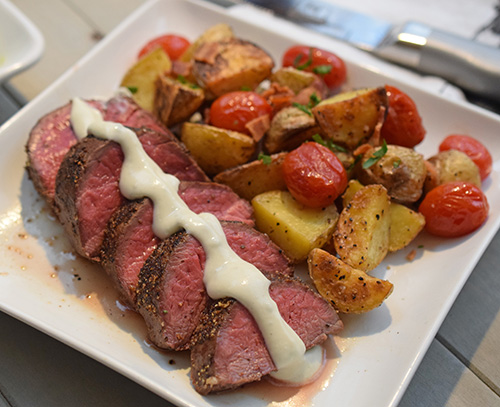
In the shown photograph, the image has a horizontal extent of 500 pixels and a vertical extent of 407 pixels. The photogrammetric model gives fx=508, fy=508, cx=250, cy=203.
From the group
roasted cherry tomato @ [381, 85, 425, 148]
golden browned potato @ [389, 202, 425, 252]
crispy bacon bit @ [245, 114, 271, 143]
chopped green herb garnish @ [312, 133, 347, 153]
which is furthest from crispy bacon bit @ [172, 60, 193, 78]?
golden browned potato @ [389, 202, 425, 252]

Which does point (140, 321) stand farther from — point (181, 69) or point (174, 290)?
point (181, 69)

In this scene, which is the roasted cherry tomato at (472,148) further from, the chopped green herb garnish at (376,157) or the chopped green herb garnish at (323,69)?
the chopped green herb garnish at (323,69)

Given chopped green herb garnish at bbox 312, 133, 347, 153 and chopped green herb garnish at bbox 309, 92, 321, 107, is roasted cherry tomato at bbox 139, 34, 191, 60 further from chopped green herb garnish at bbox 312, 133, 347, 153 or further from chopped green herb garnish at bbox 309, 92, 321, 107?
chopped green herb garnish at bbox 312, 133, 347, 153

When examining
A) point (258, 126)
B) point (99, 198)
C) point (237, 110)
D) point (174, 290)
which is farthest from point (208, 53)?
point (174, 290)

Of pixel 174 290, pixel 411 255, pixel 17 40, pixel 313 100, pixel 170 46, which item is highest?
pixel 17 40

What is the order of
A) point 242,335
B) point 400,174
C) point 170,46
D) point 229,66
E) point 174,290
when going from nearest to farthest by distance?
point 242,335 → point 174,290 → point 400,174 → point 229,66 → point 170,46

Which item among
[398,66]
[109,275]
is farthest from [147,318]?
[398,66]
